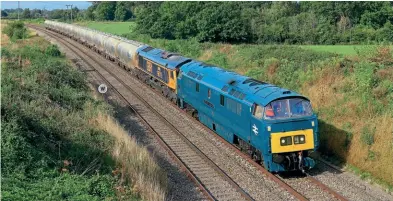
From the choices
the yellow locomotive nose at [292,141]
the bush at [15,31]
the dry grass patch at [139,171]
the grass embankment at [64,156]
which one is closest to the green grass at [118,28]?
the bush at [15,31]

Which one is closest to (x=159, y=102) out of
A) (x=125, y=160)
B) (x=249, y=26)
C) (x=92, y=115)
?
(x=92, y=115)

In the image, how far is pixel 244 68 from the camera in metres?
33.5

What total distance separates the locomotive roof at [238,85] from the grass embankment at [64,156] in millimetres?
4412

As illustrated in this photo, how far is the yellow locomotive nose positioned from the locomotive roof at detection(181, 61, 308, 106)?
1249mm

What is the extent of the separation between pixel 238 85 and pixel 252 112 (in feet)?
7.35

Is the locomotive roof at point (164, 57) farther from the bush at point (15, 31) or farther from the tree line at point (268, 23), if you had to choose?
the bush at point (15, 31)

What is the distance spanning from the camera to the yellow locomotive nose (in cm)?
1470

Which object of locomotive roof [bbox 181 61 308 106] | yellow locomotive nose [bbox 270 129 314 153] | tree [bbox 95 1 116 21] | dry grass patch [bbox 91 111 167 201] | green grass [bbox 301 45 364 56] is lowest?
dry grass patch [bbox 91 111 167 201]

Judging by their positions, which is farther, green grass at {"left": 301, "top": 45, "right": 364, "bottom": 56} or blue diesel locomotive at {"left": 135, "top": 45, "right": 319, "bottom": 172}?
green grass at {"left": 301, "top": 45, "right": 364, "bottom": 56}

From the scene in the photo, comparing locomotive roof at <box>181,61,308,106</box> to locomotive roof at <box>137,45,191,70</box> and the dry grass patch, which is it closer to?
locomotive roof at <box>137,45,191,70</box>

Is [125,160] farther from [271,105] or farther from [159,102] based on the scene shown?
[159,102]

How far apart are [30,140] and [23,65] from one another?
15433mm

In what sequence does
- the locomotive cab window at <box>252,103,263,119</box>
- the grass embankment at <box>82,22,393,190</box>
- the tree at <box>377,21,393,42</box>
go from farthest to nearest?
the tree at <box>377,21,393,42</box> → the grass embankment at <box>82,22,393,190</box> → the locomotive cab window at <box>252,103,263,119</box>

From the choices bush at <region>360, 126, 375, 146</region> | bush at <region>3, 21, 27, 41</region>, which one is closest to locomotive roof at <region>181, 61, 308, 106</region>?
bush at <region>360, 126, 375, 146</region>
